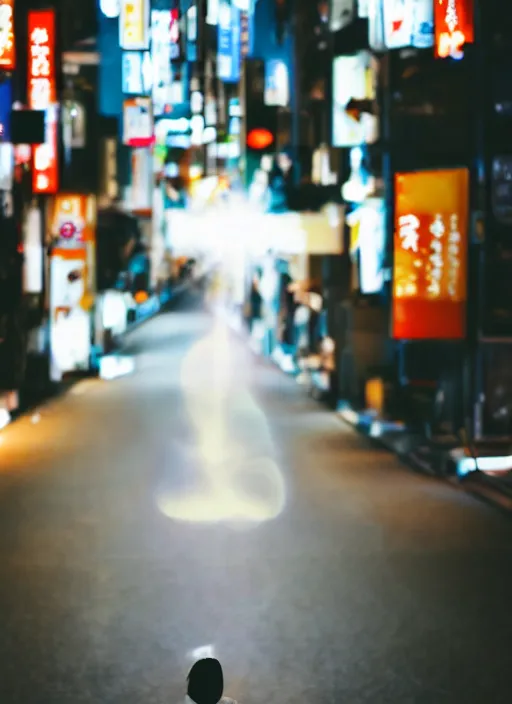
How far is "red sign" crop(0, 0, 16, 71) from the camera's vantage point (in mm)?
19312

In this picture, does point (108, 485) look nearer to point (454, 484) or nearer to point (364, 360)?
point (454, 484)

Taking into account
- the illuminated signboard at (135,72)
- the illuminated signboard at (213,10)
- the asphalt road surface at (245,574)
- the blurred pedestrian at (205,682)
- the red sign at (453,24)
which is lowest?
the asphalt road surface at (245,574)

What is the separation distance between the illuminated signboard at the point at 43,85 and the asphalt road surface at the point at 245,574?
9574 mm

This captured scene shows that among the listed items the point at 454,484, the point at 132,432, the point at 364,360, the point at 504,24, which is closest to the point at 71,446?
the point at 132,432

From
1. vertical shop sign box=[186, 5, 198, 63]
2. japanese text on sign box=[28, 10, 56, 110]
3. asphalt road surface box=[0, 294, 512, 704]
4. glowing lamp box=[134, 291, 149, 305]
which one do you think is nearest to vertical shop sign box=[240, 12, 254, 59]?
vertical shop sign box=[186, 5, 198, 63]

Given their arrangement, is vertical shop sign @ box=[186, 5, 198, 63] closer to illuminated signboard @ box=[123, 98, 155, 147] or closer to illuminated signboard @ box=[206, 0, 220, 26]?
illuminated signboard @ box=[206, 0, 220, 26]

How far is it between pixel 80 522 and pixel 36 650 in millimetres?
4390

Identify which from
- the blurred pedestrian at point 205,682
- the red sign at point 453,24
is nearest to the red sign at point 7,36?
the red sign at point 453,24

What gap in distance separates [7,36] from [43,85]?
14.9 ft

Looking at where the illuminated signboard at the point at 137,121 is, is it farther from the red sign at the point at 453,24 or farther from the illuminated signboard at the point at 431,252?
the illuminated signboard at the point at 431,252

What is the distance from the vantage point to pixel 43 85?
2386cm

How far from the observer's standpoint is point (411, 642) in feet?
22.7

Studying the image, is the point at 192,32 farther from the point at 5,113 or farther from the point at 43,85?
the point at 5,113

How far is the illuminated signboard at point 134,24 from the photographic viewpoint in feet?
95.1
